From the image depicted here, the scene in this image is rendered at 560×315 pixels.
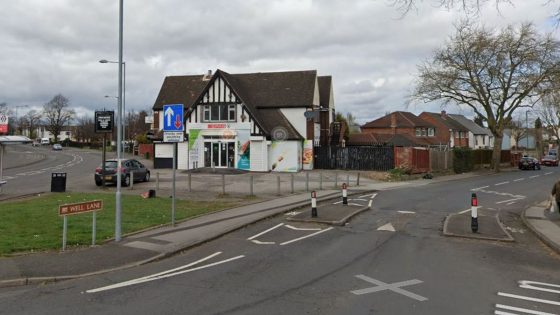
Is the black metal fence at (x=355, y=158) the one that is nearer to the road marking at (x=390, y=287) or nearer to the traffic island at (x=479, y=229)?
the traffic island at (x=479, y=229)

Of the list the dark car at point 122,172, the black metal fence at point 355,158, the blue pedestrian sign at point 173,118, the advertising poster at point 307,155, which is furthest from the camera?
the advertising poster at point 307,155

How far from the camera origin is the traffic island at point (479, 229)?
39.8 ft

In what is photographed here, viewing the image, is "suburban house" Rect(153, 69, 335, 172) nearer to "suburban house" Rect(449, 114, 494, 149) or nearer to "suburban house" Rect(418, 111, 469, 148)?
"suburban house" Rect(418, 111, 469, 148)


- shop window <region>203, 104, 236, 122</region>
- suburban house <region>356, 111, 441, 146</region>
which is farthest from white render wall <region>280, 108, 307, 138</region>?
suburban house <region>356, 111, 441, 146</region>

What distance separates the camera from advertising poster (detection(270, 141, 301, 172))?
1572 inches

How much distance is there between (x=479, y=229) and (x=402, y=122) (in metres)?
64.8

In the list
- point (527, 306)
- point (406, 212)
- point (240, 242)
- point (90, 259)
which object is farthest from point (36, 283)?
point (406, 212)

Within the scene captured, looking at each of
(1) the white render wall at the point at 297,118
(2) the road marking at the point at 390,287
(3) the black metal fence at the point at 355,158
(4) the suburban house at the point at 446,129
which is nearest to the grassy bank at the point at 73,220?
(2) the road marking at the point at 390,287

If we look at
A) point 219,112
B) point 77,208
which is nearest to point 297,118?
point 219,112

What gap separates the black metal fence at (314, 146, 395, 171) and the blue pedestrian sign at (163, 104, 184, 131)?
28.4 metres

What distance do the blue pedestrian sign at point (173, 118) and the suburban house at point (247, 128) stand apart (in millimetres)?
27044

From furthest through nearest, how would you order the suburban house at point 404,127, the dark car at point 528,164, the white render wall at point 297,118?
1. the suburban house at point 404,127
2. the dark car at point 528,164
3. the white render wall at point 297,118

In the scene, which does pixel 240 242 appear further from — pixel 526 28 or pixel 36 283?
pixel 526 28

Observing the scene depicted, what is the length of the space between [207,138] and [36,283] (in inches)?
1320
